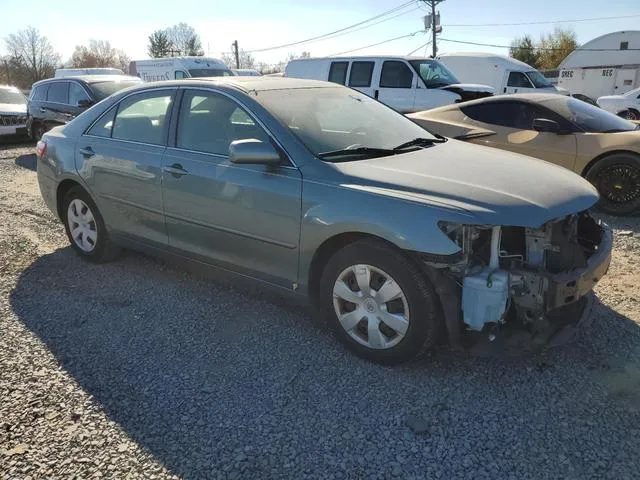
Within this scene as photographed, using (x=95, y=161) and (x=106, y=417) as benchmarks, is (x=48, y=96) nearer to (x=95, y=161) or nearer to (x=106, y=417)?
(x=95, y=161)

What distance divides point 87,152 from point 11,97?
12.2 metres

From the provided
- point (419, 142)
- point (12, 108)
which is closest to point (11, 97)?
point (12, 108)

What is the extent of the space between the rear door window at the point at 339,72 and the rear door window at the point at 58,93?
5772 mm

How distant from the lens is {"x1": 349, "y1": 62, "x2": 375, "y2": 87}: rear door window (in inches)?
468

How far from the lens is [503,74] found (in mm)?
16922

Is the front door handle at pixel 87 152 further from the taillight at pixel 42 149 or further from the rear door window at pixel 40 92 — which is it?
the rear door window at pixel 40 92

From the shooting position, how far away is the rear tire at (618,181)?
611 cm

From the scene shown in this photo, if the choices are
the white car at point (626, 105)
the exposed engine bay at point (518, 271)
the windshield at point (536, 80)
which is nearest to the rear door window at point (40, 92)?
the exposed engine bay at point (518, 271)

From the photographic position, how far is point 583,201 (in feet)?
10.1

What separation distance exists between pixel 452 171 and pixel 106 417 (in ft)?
7.75

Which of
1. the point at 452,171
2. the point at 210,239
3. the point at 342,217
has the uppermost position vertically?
the point at 452,171

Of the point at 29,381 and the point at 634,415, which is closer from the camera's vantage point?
the point at 634,415

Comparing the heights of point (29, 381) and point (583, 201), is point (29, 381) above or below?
below

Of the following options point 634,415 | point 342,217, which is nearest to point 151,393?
point 342,217
